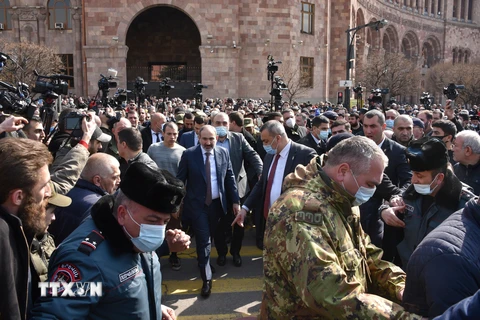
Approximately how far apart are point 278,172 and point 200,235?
4.28ft

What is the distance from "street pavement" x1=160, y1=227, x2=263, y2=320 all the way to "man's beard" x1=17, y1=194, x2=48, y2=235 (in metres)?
3.17

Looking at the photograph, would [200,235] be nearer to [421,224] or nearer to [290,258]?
[421,224]

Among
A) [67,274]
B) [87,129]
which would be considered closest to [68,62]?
[87,129]

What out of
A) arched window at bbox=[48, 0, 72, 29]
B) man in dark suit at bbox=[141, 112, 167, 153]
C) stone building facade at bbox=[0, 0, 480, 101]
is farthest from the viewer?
arched window at bbox=[48, 0, 72, 29]

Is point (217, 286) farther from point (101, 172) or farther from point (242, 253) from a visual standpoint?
point (101, 172)

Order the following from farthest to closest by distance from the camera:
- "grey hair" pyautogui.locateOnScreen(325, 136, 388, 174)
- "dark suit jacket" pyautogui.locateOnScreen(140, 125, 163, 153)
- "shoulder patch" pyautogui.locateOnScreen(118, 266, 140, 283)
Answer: "dark suit jacket" pyautogui.locateOnScreen(140, 125, 163, 153), "grey hair" pyautogui.locateOnScreen(325, 136, 388, 174), "shoulder patch" pyautogui.locateOnScreen(118, 266, 140, 283)

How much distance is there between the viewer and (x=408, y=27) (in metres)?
56.9

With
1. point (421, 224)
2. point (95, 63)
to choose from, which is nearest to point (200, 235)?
point (421, 224)

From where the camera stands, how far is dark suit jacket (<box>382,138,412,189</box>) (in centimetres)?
557

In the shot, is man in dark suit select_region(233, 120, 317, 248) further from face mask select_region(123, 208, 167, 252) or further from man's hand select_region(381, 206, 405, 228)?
face mask select_region(123, 208, 167, 252)

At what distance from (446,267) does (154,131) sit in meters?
7.59

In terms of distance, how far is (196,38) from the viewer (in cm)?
3559

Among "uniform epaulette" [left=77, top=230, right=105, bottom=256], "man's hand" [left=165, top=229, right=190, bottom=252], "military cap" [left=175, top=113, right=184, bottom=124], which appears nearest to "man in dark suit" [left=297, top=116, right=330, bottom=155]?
"military cap" [left=175, top=113, right=184, bottom=124]

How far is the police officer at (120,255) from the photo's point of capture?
215 cm
